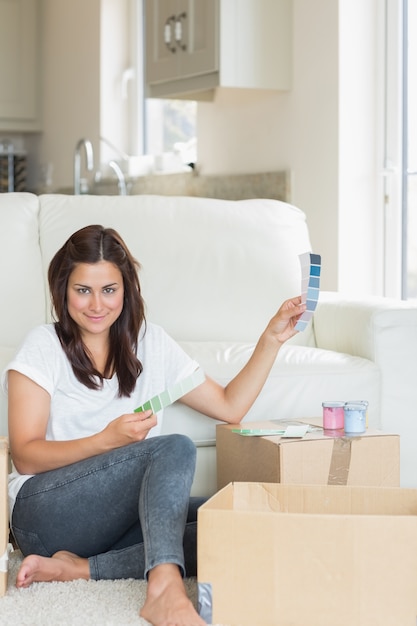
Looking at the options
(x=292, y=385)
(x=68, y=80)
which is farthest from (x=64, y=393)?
(x=68, y=80)

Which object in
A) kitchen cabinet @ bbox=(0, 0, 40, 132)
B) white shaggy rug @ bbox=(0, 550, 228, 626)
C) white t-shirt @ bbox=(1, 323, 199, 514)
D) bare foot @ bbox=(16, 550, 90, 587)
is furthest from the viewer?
kitchen cabinet @ bbox=(0, 0, 40, 132)

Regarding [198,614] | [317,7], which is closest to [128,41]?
[317,7]

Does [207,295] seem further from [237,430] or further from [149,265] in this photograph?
[237,430]

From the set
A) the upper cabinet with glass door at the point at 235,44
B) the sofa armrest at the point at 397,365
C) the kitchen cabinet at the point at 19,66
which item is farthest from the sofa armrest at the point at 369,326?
the kitchen cabinet at the point at 19,66

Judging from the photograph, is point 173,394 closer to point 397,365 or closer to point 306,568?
point 306,568

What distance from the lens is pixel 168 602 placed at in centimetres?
173

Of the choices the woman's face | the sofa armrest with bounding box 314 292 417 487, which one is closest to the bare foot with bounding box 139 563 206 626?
the woman's face

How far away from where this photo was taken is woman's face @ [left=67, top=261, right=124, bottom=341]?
205 cm

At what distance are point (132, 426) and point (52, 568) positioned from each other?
346 mm

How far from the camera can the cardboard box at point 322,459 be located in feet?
6.72

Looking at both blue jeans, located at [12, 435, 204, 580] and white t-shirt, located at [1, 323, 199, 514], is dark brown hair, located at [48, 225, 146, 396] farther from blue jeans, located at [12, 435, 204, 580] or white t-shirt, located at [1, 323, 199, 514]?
blue jeans, located at [12, 435, 204, 580]

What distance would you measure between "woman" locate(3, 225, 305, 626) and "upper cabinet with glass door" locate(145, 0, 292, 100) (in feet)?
6.05

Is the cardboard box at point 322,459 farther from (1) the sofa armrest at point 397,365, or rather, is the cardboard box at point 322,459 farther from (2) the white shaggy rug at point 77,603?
(1) the sofa armrest at point 397,365

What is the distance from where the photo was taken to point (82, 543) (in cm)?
201
